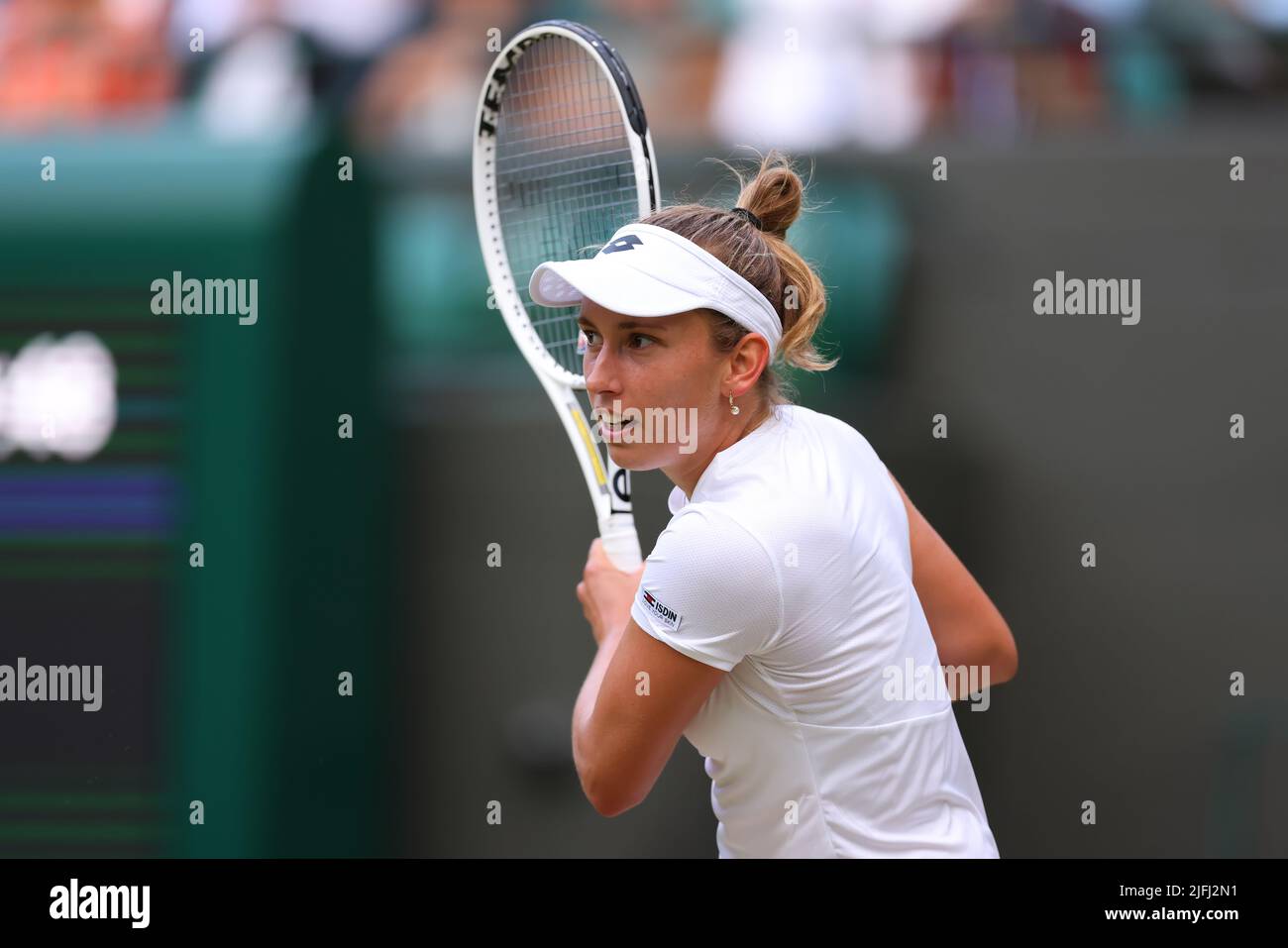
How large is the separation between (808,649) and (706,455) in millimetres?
247

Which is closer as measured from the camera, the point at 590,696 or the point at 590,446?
the point at 590,696

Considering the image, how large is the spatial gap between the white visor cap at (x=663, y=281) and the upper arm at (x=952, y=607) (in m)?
0.31

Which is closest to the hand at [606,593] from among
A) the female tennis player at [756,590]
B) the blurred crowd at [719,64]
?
the female tennis player at [756,590]

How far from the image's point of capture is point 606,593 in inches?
81.7

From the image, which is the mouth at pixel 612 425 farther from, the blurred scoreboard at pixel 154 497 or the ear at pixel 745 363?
the blurred scoreboard at pixel 154 497

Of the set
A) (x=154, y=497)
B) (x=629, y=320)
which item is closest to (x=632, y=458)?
(x=629, y=320)

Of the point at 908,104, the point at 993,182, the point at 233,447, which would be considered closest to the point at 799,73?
the point at 908,104

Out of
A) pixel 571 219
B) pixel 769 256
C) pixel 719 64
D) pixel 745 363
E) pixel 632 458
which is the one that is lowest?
pixel 632 458

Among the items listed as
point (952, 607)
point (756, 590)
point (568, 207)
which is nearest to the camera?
point (756, 590)

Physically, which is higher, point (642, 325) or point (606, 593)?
point (642, 325)

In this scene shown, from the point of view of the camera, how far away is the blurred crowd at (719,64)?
182 inches

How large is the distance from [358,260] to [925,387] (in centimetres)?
154

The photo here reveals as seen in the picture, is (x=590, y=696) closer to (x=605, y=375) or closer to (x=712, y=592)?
(x=712, y=592)

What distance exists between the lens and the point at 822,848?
1.81m
